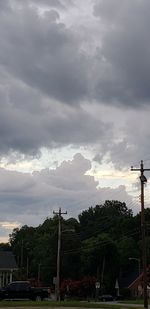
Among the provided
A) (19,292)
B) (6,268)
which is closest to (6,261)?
(6,268)

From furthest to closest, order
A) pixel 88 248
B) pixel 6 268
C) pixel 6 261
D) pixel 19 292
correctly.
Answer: pixel 88 248 < pixel 6 261 < pixel 6 268 < pixel 19 292

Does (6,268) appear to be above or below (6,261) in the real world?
below

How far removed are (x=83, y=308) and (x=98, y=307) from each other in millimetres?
1798

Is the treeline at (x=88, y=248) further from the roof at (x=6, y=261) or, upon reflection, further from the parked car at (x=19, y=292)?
the parked car at (x=19, y=292)

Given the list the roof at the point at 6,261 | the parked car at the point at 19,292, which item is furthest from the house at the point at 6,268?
the parked car at the point at 19,292

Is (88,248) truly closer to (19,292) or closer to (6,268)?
(6,268)

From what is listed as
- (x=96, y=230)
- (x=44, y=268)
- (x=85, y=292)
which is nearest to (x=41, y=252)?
(x=44, y=268)

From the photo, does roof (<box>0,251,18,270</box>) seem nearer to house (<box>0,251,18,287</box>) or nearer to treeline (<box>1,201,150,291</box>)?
house (<box>0,251,18,287</box>)

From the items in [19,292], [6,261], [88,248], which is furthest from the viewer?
[88,248]

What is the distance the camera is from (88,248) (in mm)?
116938

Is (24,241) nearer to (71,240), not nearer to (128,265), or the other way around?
(128,265)

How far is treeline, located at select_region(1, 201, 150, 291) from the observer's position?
367 feet

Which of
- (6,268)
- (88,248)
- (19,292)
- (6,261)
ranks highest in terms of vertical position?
(88,248)

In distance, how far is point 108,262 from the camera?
11856 cm
